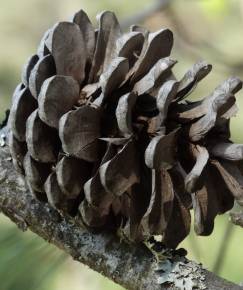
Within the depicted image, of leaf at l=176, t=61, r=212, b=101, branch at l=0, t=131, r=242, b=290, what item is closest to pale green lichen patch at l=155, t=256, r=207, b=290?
branch at l=0, t=131, r=242, b=290

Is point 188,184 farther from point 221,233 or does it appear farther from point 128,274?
point 221,233

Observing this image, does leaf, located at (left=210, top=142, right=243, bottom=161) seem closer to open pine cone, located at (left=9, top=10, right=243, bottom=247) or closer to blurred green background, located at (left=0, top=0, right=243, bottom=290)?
open pine cone, located at (left=9, top=10, right=243, bottom=247)

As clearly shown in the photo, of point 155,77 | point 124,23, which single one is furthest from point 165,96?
point 124,23

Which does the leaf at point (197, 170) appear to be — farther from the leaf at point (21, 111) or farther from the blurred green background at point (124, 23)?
the blurred green background at point (124, 23)

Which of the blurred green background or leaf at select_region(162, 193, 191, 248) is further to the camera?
the blurred green background

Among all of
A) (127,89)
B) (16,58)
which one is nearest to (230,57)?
(16,58)
